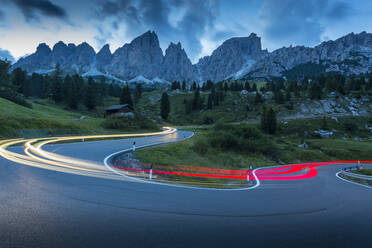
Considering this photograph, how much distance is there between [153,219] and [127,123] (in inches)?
1509

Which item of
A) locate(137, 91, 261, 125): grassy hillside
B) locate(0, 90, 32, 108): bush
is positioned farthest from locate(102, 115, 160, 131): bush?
locate(137, 91, 261, 125): grassy hillside

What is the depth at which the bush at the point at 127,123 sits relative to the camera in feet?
127

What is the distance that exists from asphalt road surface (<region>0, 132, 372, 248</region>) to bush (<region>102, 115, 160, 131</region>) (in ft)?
107

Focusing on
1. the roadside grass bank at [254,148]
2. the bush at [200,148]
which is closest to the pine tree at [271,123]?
the roadside grass bank at [254,148]

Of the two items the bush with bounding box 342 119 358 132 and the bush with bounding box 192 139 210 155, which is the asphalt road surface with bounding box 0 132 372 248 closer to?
the bush with bounding box 192 139 210 155

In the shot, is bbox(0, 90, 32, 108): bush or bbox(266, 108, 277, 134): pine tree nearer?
bbox(0, 90, 32, 108): bush

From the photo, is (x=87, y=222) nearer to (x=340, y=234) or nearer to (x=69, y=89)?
(x=340, y=234)

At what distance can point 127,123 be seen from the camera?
4056 cm

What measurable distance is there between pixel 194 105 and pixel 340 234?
329ft

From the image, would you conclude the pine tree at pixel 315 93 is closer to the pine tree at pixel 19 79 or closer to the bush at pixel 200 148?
the bush at pixel 200 148

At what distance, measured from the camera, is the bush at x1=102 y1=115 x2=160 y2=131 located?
38.8 metres

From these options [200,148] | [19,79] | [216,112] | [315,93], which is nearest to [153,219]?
Result: [200,148]

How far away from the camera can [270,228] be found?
14.9ft

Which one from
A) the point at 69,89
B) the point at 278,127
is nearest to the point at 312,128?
the point at 278,127
